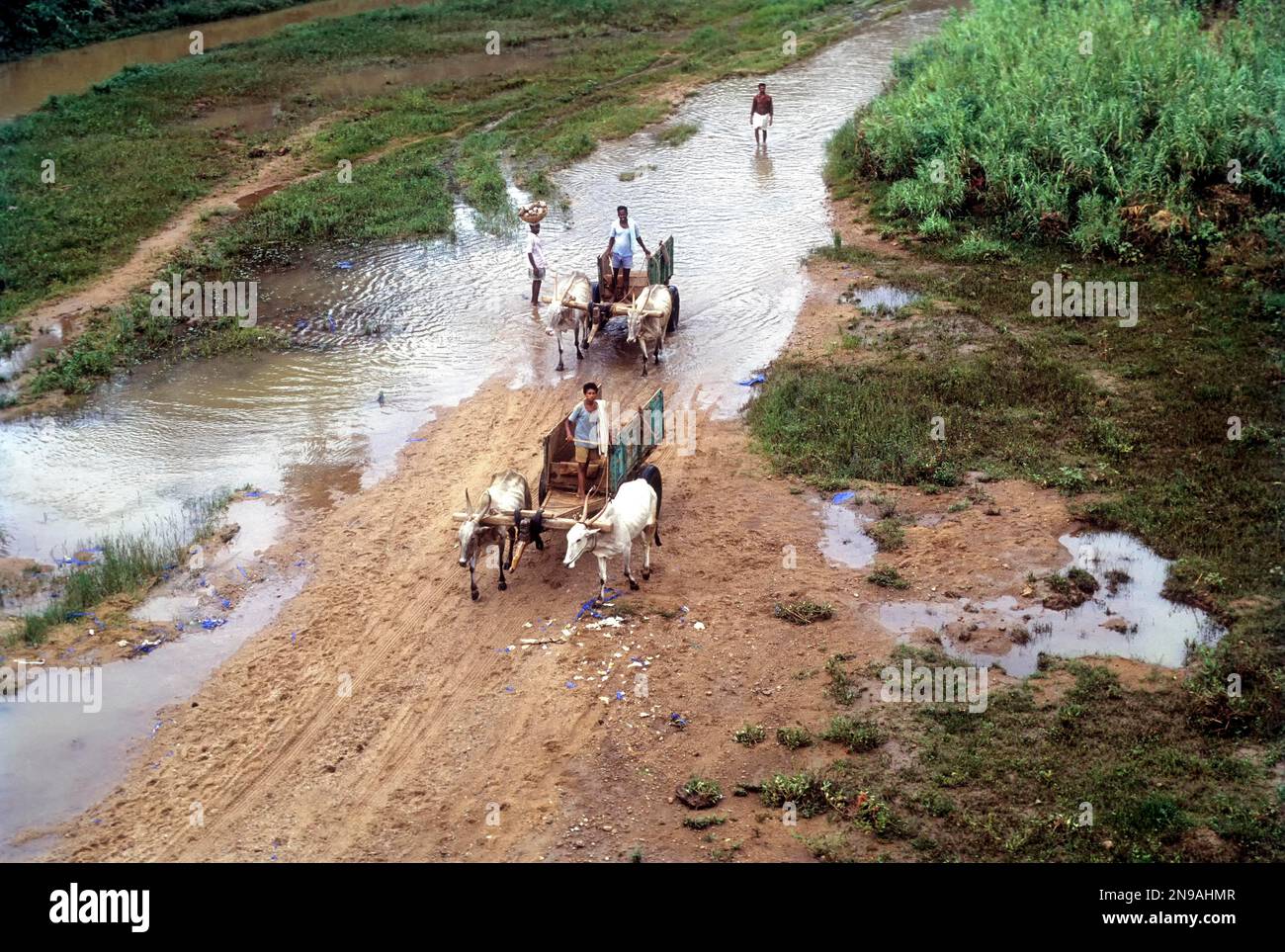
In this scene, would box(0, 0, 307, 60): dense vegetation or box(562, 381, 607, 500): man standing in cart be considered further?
box(0, 0, 307, 60): dense vegetation

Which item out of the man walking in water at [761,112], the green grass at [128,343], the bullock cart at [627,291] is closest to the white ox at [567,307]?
the bullock cart at [627,291]

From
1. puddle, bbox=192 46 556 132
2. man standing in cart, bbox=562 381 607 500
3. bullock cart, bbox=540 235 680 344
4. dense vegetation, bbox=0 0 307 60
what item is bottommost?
man standing in cart, bbox=562 381 607 500

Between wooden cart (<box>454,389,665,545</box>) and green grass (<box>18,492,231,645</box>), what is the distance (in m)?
3.35

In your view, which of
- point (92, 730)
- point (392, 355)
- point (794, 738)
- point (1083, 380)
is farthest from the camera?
point (392, 355)

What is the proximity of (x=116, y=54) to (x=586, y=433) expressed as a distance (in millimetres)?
29121

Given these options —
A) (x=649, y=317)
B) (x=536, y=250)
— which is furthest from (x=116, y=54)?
(x=649, y=317)

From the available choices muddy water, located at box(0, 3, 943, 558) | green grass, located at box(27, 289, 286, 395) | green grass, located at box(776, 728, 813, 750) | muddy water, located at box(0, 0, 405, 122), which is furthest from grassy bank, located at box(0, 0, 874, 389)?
green grass, located at box(776, 728, 813, 750)

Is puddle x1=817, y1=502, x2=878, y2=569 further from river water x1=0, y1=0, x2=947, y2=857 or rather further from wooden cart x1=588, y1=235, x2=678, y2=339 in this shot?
wooden cart x1=588, y1=235, x2=678, y2=339

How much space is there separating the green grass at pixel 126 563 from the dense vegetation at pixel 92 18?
2699 centimetres

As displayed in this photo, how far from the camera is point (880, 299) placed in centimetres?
1800

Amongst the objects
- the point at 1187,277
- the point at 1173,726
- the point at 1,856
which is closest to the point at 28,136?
the point at 1,856

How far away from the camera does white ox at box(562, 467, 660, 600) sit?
10758mm

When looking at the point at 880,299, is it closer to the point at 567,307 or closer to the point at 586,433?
the point at 567,307

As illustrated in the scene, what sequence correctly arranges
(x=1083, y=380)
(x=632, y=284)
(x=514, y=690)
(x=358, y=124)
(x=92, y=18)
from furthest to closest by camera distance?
1. (x=92, y=18)
2. (x=358, y=124)
3. (x=632, y=284)
4. (x=1083, y=380)
5. (x=514, y=690)
